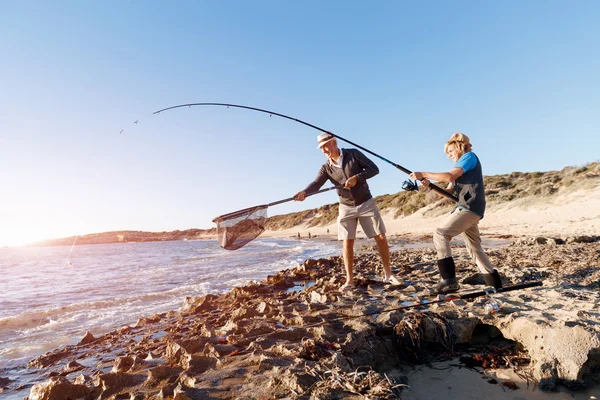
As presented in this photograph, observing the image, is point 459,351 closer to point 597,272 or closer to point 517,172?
point 597,272

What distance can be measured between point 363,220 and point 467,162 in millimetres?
1752

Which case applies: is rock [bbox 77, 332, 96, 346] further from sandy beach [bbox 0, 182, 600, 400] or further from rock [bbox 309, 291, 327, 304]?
rock [bbox 309, 291, 327, 304]

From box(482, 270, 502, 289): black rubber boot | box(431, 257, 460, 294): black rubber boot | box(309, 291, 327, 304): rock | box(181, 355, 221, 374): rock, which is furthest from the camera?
box(309, 291, 327, 304): rock

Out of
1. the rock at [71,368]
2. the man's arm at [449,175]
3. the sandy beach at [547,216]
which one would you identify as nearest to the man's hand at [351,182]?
the man's arm at [449,175]

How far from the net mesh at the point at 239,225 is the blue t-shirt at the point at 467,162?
304 centimetres

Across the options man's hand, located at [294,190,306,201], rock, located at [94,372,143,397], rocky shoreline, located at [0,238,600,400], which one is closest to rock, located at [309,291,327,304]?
rocky shoreline, located at [0,238,600,400]

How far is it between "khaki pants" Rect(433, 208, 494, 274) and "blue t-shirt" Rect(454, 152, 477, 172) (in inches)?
20.3

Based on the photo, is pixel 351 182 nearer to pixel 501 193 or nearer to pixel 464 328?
pixel 464 328

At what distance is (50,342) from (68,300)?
4.62 metres

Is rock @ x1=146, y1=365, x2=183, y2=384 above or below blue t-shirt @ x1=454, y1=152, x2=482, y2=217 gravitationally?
below

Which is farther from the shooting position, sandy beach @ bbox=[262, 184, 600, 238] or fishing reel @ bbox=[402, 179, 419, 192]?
sandy beach @ bbox=[262, 184, 600, 238]

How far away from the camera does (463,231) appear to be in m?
4.44

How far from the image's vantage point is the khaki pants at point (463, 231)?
4273 mm

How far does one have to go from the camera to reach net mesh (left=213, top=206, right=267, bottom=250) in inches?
227
